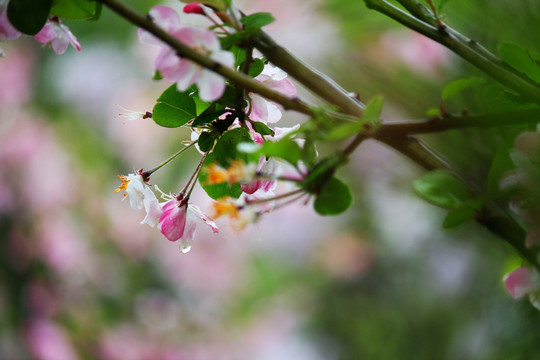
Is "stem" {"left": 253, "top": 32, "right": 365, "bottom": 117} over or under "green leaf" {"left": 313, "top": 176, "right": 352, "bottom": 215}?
over

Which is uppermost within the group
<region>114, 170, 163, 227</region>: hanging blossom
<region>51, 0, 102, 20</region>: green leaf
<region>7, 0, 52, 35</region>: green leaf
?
<region>51, 0, 102, 20</region>: green leaf

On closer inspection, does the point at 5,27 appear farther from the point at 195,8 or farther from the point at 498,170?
the point at 498,170

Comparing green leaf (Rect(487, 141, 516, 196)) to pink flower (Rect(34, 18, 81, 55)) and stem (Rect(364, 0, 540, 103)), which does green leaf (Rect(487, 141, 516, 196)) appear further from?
pink flower (Rect(34, 18, 81, 55))

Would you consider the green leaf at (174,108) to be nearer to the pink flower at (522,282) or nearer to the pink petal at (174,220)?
the pink petal at (174,220)

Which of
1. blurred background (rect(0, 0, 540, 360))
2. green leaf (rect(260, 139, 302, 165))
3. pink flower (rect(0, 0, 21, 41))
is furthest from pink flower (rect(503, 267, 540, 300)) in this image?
blurred background (rect(0, 0, 540, 360))

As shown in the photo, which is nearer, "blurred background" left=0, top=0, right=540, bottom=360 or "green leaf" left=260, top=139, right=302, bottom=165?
"green leaf" left=260, top=139, right=302, bottom=165

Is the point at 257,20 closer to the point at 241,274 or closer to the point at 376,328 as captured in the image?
the point at 376,328
